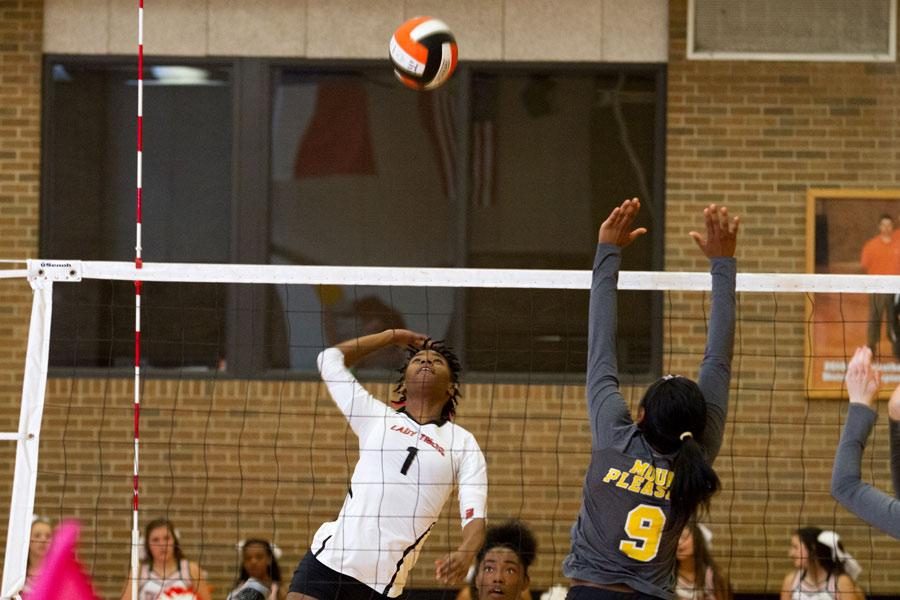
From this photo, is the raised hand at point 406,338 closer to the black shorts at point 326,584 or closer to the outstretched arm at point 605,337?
the black shorts at point 326,584

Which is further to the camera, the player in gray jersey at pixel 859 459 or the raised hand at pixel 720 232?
the raised hand at pixel 720 232

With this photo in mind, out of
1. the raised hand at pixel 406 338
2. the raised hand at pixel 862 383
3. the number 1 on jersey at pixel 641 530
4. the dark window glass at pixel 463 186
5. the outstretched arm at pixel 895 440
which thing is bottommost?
the number 1 on jersey at pixel 641 530

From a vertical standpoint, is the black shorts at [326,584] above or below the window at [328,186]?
below

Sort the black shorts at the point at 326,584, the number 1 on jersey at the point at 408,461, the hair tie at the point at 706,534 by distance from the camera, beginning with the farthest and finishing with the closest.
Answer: the hair tie at the point at 706,534 → the number 1 on jersey at the point at 408,461 → the black shorts at the point at 326,584

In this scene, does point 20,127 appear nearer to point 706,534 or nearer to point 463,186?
point 463,186

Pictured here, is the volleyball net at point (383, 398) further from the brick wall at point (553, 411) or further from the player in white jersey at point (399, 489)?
the player in white jersey at point (399, 489)

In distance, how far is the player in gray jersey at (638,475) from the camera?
4234 mm

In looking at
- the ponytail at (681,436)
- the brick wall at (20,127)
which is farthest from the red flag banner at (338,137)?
the ponytail at (681,436)

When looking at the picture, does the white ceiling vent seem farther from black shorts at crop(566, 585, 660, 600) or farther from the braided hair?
black shorts at crop(566, 585, 660, 600)

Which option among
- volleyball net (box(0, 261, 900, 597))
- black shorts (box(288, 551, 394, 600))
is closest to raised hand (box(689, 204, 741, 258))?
black shorts (box(288, 551, 394, 600))

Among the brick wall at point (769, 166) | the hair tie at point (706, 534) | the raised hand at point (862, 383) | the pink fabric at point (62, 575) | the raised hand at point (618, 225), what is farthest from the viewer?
the brick wall at point (769, 166)

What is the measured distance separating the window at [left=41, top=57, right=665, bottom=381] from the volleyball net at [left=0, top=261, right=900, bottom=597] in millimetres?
34

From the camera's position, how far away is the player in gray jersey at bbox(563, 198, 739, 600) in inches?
167

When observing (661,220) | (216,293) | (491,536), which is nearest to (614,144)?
(661,220)
